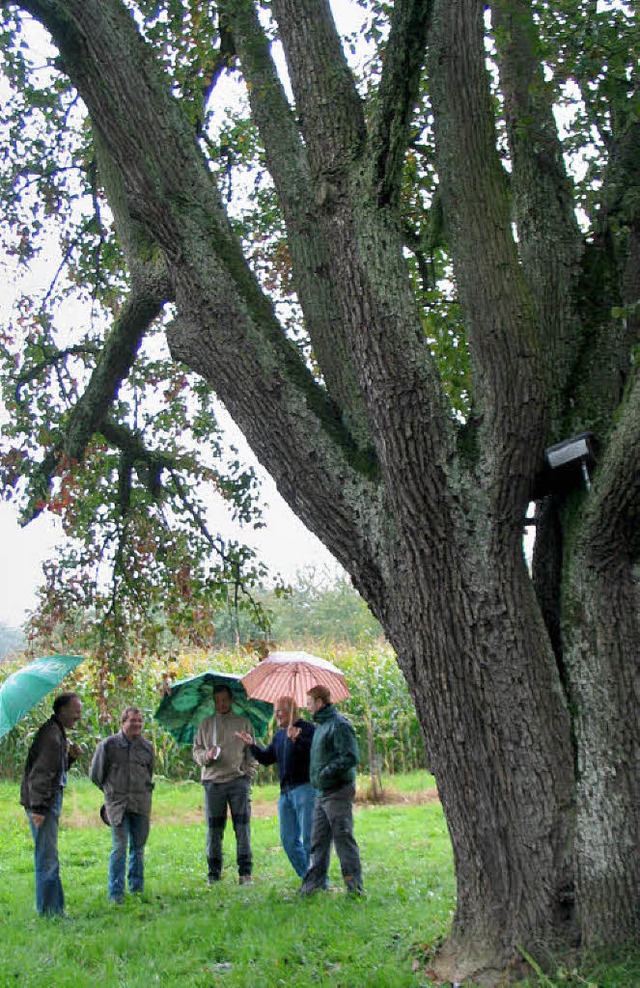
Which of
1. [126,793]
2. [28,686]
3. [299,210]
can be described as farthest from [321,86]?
[126,793]

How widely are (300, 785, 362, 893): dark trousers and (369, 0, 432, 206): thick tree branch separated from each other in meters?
5.07

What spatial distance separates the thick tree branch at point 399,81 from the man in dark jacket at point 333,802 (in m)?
4.67

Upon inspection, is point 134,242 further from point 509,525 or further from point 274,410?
point 509,525

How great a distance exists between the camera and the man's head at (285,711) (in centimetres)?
852

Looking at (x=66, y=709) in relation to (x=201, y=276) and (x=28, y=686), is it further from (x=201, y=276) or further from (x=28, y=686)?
(x=201, y=276)

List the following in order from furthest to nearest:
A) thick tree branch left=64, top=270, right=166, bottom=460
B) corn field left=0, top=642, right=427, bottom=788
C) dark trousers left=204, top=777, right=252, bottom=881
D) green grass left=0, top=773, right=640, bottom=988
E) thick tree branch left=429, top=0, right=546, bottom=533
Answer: corn field left=0, top=642, right=427, bottom=788 → dark trousers left=204, top=777, right=252, bottom=881 → thick tree branch left=64, top=270, right=166, bottom=460 → green grass left=0, top=773, right=640, bottom=988 → thick tree branch left=429, top=0, right=546, bottom=533

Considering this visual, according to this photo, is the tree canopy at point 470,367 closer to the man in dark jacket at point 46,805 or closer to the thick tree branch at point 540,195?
the thick tree branch at point 540,195

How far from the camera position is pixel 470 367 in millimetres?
5574

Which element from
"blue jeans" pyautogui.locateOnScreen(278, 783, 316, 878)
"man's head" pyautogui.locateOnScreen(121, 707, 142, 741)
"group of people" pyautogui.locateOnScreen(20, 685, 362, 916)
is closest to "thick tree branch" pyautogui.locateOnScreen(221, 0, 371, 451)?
"group of people" pyautogui.locateOnScreen(20, 685, 362, 916)

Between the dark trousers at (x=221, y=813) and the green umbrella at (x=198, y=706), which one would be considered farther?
the green umbrella at (x=198, y=706)

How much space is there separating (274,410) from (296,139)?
1.99 m

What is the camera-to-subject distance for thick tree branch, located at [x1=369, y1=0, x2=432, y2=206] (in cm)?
507

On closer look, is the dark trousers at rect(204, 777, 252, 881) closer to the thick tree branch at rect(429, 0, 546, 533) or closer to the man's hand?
the man's hand

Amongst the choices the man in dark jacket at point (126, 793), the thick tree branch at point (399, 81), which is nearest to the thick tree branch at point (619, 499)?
the thick tree branch at point (399, 81)
